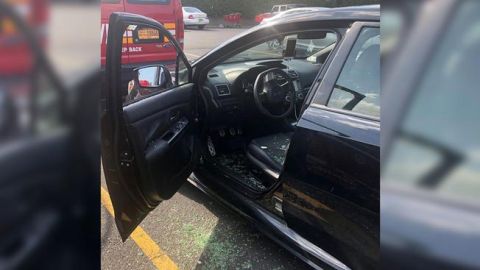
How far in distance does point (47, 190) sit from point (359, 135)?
1324 millimetres

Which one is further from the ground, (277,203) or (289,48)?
(289,48)

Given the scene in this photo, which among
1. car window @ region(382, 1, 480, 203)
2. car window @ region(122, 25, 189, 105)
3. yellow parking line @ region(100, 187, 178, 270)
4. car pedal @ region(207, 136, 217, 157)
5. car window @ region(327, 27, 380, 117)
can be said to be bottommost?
yellow parking line @ region(100, 187, 178, 270)

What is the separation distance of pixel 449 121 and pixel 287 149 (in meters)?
1.59

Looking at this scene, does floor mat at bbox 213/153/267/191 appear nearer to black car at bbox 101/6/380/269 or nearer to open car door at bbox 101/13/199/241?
black car at bbox 101/6/380/269

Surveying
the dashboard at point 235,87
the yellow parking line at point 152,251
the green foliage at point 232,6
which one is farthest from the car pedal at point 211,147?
the green foliage at point 232,6

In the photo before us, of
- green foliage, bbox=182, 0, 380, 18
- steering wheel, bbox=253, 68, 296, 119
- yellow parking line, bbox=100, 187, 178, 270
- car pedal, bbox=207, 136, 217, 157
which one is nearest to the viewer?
yellow parking line, bbox=100, 187, 178, 270

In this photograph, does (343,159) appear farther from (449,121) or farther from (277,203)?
(449,121)

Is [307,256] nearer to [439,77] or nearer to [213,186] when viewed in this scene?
[213,186]

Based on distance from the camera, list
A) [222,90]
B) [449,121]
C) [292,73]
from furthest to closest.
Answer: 1. [292,73]
2. [222,90]
3. [449,121]

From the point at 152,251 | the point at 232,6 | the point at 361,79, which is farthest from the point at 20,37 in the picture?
the point at 232,6

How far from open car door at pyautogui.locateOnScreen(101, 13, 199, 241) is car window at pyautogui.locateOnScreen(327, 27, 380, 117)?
98 centimetres

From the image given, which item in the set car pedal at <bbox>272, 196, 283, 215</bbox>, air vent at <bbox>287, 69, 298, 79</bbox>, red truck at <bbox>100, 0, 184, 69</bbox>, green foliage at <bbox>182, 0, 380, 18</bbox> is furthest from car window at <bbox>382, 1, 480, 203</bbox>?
green foliage at <bbox>182, 0, 380, 18</bbox>

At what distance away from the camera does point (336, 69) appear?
192cm

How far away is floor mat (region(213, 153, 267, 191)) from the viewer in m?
2.71
